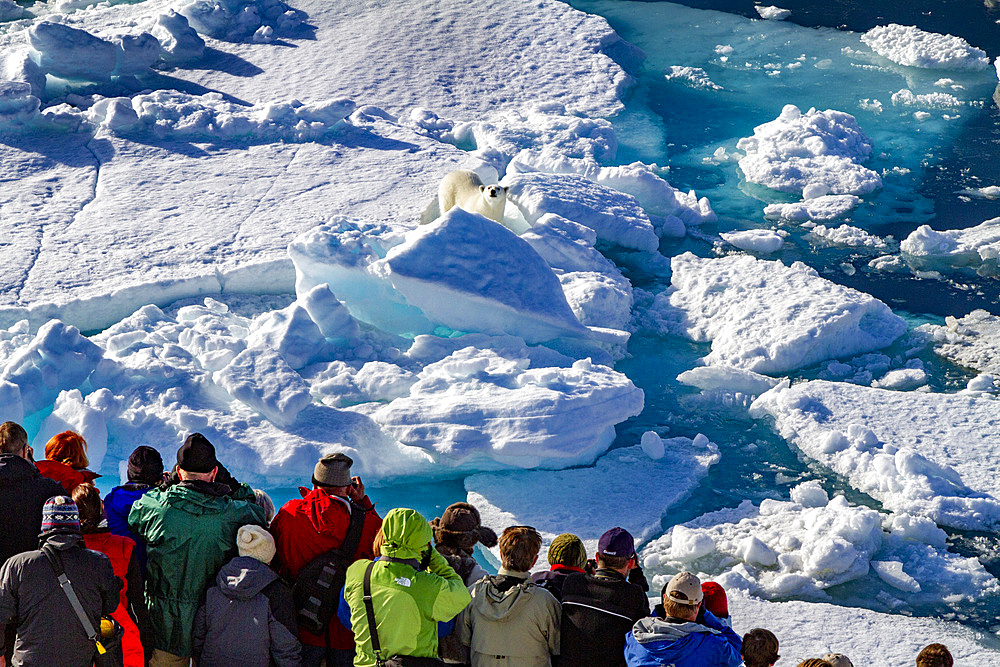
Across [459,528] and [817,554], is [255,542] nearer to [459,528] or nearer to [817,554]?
[459,528]

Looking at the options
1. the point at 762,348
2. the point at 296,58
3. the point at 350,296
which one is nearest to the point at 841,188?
the point at 762,348

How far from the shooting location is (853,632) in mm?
4336

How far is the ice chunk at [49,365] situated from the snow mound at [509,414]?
1.68 m

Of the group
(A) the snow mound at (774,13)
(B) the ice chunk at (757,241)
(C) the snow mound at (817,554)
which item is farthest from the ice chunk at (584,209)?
(A) the snow mound at (774,13)

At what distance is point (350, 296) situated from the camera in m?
6.60

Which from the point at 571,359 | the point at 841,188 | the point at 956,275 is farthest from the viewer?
the point at 841,188

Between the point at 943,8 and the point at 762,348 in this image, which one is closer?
the point at 762,348

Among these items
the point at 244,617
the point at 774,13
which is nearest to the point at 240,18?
the point at 774,13

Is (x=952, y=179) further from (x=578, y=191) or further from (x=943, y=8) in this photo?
(x=943, y=8)

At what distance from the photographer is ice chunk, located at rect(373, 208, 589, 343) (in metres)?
6.29

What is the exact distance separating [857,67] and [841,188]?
3.93m

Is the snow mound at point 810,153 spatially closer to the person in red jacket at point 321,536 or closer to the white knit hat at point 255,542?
the person in red jacket at point 321,536

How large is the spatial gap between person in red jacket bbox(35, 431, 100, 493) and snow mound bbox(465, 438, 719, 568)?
7.40 ft

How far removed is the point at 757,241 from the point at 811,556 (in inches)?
157
